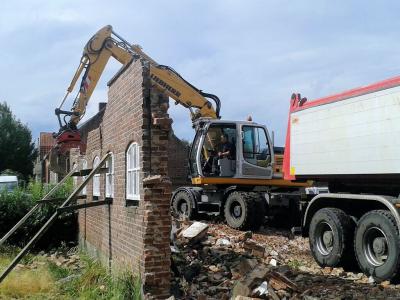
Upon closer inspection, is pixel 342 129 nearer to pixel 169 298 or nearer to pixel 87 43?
pixel 169 298

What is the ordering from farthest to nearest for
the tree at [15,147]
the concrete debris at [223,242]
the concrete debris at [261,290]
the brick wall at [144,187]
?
the tree at [15,147] → the concrete debris at [223,242] → the brick wall at [144,187] → the concrete debris at [261,290]

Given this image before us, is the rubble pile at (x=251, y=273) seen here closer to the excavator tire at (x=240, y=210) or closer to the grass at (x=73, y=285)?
the grass at (x=73, y=285)

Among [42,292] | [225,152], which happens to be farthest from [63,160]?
[42,292]

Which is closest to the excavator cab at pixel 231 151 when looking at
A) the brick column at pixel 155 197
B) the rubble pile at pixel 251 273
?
the rubble pile at pixel 251 273

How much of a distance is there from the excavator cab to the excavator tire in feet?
2.82

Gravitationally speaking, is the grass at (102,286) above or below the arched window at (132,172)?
below

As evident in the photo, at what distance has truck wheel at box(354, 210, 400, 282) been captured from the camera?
779 cm

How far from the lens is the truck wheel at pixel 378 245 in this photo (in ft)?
25.6

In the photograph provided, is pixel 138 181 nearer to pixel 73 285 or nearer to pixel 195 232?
pixel 73 285

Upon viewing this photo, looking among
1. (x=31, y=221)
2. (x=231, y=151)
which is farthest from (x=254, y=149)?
(x=31, y=221)

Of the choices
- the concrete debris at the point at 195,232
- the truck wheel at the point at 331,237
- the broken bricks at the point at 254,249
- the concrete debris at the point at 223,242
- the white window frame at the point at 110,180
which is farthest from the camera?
the concrete debris at the point at 223,242

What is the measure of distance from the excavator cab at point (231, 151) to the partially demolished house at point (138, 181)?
15.7 ft

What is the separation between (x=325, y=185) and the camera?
10523 mm

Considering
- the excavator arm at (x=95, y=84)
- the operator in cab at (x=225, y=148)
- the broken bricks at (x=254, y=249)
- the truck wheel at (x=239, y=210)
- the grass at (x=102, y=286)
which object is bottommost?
the grass at (x=102, y=286)
